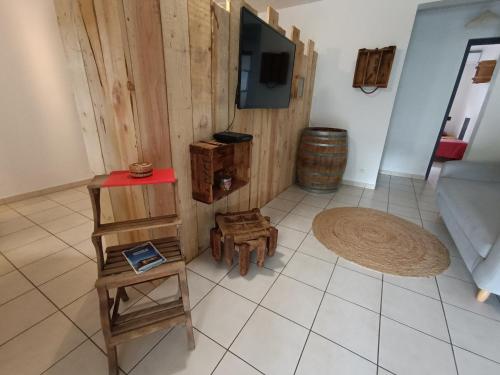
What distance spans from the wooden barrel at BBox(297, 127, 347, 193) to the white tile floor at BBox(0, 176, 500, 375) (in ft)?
3.95

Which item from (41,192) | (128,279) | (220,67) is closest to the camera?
(128,279)

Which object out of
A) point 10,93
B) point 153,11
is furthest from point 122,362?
point 10,93

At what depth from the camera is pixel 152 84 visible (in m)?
1.19

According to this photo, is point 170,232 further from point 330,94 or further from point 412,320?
point 330,94

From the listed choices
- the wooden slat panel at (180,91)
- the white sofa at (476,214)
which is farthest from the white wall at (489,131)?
the wooden slat panel at (180,91)

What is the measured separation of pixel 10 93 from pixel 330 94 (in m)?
3.74

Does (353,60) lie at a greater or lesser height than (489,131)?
greater

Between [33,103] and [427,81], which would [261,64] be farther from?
[427,81]

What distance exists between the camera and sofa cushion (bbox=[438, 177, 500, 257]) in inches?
56.4

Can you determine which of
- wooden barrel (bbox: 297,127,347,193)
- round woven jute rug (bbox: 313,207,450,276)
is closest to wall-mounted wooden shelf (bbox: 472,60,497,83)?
wooden barrel (bbox: 297,127,347,193)

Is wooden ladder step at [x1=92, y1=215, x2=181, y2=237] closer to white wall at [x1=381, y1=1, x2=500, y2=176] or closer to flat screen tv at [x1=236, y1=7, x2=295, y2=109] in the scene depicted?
flat screen tv at [x1=236, y1=7, x2=295, y2=109]

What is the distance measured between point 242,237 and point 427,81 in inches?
154

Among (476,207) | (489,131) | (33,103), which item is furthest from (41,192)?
(489,131)

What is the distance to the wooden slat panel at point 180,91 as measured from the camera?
3.89ft
